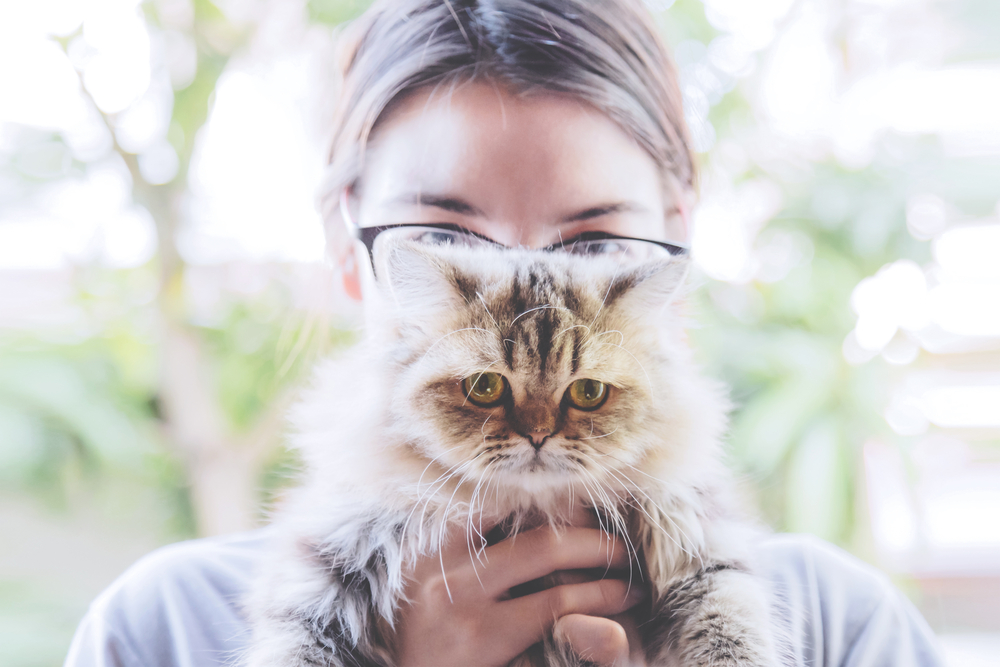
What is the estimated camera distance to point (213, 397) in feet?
7.24

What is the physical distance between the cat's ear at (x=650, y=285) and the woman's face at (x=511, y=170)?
0.19 metres

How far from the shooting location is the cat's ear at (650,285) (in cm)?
96

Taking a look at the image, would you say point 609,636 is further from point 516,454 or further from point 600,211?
point 600,211

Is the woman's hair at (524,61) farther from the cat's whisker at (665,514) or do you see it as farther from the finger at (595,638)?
the finger at (595,638)

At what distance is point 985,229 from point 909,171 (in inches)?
11.5

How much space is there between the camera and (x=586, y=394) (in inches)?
37.3

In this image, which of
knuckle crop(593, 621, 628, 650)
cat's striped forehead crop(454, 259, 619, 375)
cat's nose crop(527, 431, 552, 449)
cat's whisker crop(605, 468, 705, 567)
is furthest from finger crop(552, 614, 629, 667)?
cat's striped forehead crop(454, 259, 619, 375)

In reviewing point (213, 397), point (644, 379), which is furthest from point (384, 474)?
point (213, 397)

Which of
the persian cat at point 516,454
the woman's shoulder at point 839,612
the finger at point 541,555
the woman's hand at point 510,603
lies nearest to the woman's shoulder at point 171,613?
the persian cat at point 516,454

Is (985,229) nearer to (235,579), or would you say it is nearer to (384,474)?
(384,474)

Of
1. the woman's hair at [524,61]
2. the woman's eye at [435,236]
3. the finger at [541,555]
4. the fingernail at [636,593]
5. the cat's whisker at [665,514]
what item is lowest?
the fingernail at [636,593]

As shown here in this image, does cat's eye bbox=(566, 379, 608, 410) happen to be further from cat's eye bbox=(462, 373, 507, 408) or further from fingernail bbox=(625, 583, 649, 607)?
fingernail bbox=(625, 583, 649, 607)

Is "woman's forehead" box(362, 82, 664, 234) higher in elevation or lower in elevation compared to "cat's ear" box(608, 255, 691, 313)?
higher

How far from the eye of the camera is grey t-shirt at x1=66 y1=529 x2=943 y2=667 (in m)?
1.18
